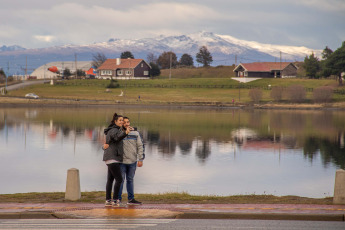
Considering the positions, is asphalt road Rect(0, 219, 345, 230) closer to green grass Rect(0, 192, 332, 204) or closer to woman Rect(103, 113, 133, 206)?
woman Rect(103, 113, 133, 206)

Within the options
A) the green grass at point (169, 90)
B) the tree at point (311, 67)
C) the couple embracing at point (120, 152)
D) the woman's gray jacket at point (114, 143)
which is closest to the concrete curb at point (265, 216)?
the couple embracing at point (120, 152)

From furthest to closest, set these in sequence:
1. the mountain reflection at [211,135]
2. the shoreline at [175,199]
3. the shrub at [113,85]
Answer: the shrub at [113,85], the mountain reflection at [211,135], the shoreline at [175,199]

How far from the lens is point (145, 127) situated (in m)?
68.2

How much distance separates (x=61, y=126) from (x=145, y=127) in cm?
1112

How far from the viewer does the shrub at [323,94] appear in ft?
391

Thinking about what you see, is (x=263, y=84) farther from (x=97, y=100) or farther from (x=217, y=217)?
(x=217, y=217)

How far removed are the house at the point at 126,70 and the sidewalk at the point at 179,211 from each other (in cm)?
15958

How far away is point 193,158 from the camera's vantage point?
42031 millimetres

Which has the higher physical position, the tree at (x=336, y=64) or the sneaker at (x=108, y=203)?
the tree at (x=336, y=64)

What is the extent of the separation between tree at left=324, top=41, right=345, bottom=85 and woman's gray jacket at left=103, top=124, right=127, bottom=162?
13195 cm

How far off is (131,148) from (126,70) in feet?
533

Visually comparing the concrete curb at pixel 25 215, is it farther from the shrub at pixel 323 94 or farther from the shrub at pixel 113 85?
the shrub at pixel 113 85

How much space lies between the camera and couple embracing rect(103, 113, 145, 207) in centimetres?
1672

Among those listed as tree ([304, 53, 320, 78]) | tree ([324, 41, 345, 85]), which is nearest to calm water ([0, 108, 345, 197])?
tree ([324, 41, 345, 85])
